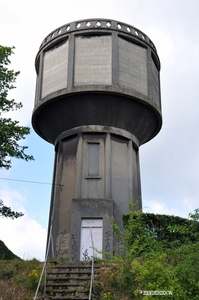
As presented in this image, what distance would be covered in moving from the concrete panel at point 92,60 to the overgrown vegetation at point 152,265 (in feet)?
24.9

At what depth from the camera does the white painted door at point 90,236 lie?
17906 millimetres

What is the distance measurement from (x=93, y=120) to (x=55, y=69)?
11.3ft

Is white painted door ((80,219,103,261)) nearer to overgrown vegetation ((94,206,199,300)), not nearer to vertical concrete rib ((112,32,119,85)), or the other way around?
overgrown vegetation ((94,206,199,300))

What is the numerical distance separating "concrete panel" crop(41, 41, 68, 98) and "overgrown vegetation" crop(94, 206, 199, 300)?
329 inches

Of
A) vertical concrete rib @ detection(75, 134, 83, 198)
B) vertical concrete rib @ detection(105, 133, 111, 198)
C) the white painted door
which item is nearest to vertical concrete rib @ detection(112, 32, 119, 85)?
vertical concrete rib @ detection(105, 133, 111, 198)

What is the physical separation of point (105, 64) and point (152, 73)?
2883 mm

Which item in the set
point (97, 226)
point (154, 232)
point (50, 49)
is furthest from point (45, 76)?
point (154, 232)

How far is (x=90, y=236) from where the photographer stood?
59.2ft

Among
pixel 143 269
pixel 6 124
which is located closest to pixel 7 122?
pixel 6 124

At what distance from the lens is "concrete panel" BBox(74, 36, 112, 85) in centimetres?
1986

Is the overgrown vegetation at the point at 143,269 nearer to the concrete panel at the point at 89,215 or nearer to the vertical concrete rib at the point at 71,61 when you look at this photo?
the concrete panel at the point at 89,215

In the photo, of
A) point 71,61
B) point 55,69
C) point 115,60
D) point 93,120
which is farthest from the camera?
point 55,69

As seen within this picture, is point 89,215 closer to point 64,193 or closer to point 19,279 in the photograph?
point 64,193

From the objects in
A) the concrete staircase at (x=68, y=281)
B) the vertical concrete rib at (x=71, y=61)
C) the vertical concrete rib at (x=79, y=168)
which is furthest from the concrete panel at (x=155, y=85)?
the concrete staircase at (x=68, y=281)
